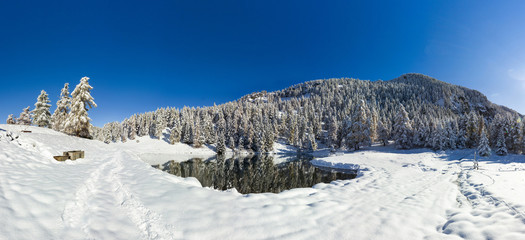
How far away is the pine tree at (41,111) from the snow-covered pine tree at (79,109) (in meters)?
16.6

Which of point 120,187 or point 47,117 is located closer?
point 120,187

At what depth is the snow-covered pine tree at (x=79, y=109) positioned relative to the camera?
29.5 meters

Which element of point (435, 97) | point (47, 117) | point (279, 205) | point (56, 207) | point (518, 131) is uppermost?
point (435, 97)

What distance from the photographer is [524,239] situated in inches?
182

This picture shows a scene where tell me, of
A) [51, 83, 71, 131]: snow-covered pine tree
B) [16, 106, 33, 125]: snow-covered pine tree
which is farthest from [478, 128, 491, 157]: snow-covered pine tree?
[16, 106, 33, 125]: snow-covered pine tree

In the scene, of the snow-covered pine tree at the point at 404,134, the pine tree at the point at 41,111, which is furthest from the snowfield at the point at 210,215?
the snow-covered pine tree at the point at 404,134

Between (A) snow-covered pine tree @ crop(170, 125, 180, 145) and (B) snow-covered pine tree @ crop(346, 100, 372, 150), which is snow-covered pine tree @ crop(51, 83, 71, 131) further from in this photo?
(B) snow-covered pine tree @ crop(346, 100, 372, 150)

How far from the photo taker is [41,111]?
3931 centimetres

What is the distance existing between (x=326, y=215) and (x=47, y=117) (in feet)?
186

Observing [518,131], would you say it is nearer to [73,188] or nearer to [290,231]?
[290,231]

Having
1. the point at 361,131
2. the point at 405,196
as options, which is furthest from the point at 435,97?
the point at 405,196

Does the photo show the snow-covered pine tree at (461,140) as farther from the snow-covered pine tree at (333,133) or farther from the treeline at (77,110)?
the treeline at (77,110)

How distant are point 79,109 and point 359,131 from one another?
58532 millimetres

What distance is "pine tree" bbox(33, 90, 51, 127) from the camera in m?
38.8
